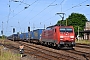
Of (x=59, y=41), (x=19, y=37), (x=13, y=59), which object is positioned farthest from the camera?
(x=19, y=37)

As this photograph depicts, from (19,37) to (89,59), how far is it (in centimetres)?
7028

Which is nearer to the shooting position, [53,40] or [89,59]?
[89,59]

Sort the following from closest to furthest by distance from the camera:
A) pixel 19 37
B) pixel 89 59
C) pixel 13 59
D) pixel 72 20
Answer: pixel 13 59
pixel 89 59
pixel 19 37
pixel 72 20

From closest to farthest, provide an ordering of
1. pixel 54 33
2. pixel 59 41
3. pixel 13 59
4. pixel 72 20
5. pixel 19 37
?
pixel 13 59 < pixel 59 41 < pixel 54 33 < pixel 19 37 < pixel 72 20

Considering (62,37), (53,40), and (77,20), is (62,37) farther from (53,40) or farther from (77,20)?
(77,20)

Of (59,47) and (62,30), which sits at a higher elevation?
(62,30)

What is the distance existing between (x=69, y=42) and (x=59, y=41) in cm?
124

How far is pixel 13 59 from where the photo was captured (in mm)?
16188

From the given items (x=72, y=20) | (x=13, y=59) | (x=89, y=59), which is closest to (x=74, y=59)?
(x=89, y=59)

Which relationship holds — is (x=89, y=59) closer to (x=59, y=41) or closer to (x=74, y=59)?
(x=74, y=59)

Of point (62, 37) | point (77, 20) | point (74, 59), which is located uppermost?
point (77, 20)

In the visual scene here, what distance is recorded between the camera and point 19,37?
284 ft

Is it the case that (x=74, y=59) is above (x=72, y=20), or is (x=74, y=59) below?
below

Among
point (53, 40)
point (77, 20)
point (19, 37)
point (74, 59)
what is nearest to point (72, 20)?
point (77, 20)
